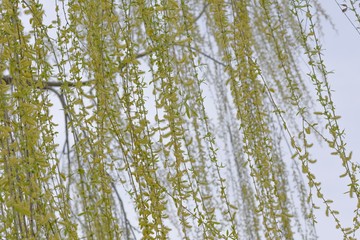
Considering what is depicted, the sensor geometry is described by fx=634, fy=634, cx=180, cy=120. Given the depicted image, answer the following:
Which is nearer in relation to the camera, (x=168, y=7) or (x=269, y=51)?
(x=168, y=7)

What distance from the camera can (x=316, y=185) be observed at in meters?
2.30

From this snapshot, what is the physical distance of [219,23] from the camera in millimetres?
2580

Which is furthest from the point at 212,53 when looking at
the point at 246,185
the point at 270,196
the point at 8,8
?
the point at 8,8

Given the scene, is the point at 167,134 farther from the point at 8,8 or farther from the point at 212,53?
the point at 212,53

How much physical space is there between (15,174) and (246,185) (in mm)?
2226

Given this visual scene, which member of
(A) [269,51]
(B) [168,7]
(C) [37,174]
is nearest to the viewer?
(C) [37,174]

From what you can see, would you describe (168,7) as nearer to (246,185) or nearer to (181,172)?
(181,172)

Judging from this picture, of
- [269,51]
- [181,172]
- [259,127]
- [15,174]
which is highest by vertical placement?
[269,51]

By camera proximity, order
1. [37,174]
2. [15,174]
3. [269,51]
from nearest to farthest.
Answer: [15,174] → [37,174] → [269,51]

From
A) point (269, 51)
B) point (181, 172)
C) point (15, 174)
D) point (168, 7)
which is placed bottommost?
point (15, 174)

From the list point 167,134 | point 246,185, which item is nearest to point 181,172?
point 167,134

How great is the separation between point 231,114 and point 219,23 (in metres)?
1.21

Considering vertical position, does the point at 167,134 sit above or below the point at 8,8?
below

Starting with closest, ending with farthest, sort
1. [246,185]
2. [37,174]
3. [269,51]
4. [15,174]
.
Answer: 1. [15,174]
2. [37,174]
3. [246,185]
4. [269,51]
